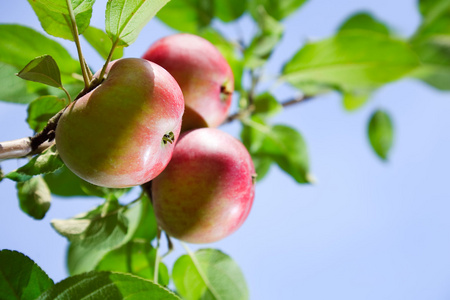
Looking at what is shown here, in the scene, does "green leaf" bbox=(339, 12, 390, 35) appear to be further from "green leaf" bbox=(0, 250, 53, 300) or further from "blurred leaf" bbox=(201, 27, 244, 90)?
"green leaf" bbox=(0, 250, 53, 300)

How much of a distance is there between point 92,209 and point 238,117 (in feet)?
1.34

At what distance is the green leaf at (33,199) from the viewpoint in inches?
24.6

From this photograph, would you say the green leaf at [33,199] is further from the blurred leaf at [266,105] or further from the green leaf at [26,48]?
the blurred leaf at [266,105]

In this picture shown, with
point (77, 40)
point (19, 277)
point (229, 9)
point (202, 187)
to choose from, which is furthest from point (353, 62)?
point (19, 277)

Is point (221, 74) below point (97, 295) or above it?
above

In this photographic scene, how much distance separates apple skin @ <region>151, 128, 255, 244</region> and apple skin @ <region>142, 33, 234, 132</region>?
6 cm

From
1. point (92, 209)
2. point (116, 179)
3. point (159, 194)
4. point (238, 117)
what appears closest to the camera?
point (116, 179)

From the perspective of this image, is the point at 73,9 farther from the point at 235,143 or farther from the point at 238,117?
the point at 238,117

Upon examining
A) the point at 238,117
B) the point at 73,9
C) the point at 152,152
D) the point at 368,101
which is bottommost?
the point at 368,101

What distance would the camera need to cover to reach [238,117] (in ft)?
3.22

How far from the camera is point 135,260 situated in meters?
0.82

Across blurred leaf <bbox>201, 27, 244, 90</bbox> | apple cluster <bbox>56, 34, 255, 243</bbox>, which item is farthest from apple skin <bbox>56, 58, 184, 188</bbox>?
blurred leaf <bbox>201, 27, 244, 90</bbox>

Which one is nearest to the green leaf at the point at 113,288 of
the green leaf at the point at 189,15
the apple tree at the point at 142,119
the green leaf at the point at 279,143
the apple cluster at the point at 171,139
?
the apple tree at the point at 142,119

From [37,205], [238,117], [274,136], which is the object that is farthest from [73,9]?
[274,136]
